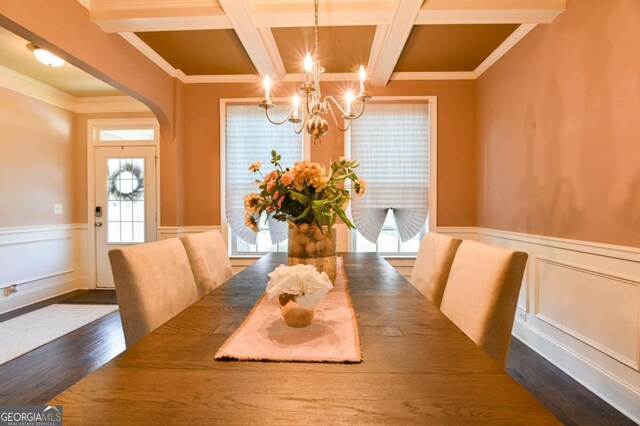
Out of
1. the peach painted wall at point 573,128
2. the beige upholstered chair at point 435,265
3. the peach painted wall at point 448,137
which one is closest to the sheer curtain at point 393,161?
the peach painted wall at point 448,137

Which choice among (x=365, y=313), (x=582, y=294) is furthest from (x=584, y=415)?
(x=365, y=313)

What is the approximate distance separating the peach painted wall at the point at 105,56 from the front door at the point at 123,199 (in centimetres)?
87

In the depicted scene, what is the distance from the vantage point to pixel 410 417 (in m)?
0.56

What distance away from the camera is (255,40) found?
252cm

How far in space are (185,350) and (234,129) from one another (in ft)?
9.87

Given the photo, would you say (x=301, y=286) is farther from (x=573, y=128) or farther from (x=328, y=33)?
(x=328, y=33)

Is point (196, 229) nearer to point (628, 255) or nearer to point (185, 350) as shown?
point (185, 350)

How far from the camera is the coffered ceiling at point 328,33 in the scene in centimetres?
218

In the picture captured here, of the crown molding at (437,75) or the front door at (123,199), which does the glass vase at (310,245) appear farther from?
the front door at (123,199)

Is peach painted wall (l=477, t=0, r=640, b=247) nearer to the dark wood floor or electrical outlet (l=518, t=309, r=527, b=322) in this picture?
electrical outlet (l=518, t=309, r=527, b=322)

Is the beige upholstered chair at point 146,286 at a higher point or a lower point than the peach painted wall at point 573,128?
lower

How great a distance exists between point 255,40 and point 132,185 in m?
2.63

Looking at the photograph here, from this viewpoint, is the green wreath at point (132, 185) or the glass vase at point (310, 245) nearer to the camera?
the glass vase at point (310, 245)

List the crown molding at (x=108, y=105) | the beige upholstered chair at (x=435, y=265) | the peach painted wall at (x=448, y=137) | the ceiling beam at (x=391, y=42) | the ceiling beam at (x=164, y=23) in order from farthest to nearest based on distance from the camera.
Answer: the crown molding at (x=108, y=105) < the peach painted wall at (x=448, y=137) < the ceiling beam at (x=164, y=23) < the ceiling beam at (x=391, y=42) < the beige upholstered chair at (x=435, y=265)
